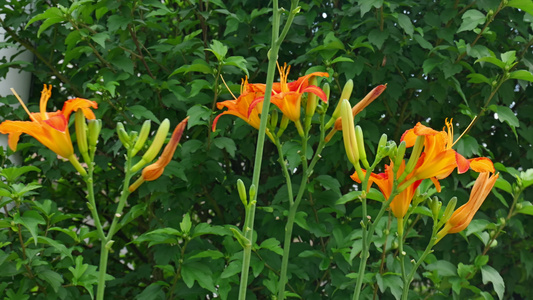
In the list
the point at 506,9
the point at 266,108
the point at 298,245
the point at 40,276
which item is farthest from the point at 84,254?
the point at 506,9

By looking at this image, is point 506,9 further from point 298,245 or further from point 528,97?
point 298,245

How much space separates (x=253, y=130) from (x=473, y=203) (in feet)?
4.35

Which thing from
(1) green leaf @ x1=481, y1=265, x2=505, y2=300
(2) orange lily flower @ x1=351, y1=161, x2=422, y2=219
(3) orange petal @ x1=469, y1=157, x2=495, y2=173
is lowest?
(1) green leaf @ x1=481, y1=265, x2=505, y2=300

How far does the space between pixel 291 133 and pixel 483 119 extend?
810 millimetres

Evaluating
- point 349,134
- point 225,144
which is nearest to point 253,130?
point 225,144

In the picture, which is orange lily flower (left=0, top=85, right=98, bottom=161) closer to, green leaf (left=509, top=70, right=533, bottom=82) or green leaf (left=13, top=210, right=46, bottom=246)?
green leaf (left=13, top=210, right=46, bottom=246)

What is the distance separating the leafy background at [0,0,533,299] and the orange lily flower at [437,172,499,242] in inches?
27.4

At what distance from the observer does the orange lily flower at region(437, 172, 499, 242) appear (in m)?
1.09

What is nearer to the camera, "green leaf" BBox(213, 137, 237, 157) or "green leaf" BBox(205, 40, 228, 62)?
"green leaf" BBox(205, 40, 228, 62)

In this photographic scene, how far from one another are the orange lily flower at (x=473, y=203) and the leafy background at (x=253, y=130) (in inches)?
27.4

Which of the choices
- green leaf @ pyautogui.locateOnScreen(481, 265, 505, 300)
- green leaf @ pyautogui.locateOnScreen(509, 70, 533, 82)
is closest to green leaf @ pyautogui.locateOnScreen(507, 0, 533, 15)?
green leaf @ pyautogui.locateOnScreen(509, 70, 533, 82)

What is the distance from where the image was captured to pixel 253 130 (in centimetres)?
234

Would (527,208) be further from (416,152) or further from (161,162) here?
(161,162)

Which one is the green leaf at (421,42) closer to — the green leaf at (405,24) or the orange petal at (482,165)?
the green leaf at (405,24)
